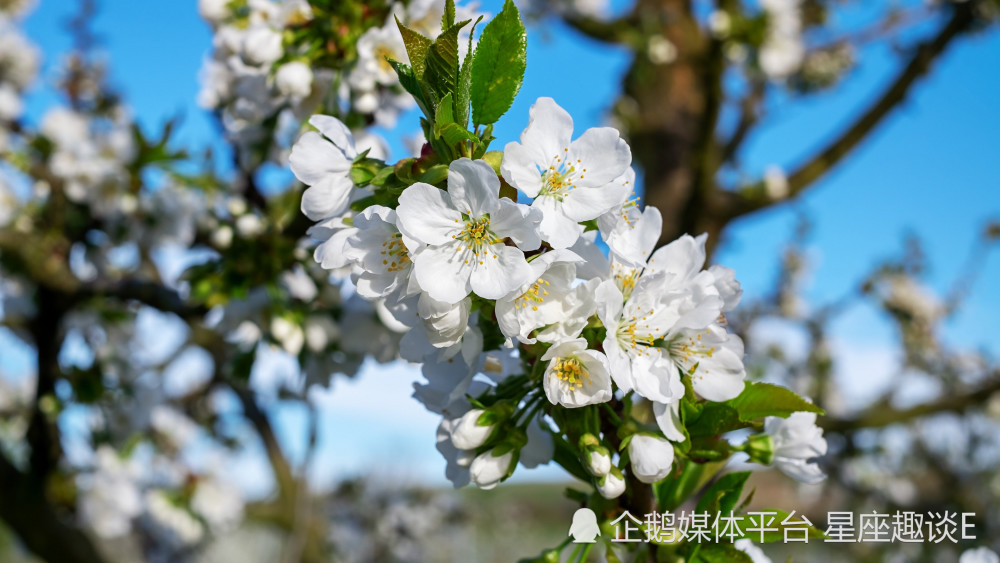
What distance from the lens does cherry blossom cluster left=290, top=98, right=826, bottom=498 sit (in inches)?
27.8

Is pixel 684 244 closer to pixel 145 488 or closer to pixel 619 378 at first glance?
pixel 619 378

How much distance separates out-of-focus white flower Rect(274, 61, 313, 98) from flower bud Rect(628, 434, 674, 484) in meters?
0.81

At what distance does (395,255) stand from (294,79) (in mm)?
573

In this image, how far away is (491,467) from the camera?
0.79 m

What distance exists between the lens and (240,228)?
1.46 m

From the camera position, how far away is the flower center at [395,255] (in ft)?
2.51

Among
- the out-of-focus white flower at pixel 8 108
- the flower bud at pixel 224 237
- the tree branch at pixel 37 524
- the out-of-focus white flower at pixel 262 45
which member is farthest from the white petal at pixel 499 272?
the out-of-focus white flower at pixel 8 108

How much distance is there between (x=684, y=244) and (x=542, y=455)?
301mm

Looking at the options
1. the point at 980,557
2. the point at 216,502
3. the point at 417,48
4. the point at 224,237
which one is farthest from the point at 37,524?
the point at 980,557

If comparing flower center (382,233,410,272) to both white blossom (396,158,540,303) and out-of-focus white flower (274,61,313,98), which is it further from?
out-of-focus white flower (274,61,313,98)

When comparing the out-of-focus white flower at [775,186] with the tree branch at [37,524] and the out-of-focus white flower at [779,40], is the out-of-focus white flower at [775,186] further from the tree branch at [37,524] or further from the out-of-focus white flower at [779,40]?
the tree branch at [37,524]

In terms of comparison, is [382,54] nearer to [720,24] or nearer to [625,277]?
[625,277]

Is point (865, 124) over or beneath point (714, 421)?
over

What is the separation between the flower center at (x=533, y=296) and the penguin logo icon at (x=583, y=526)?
9.9 inches
